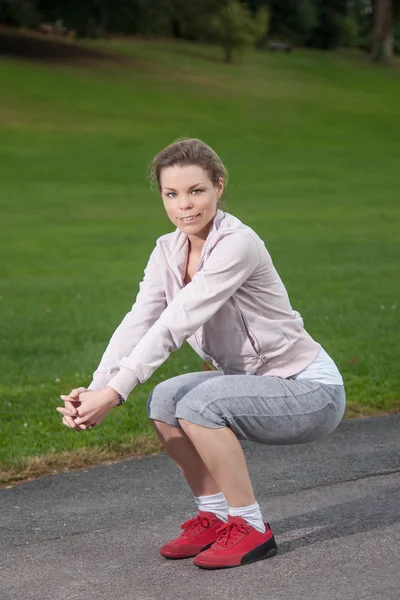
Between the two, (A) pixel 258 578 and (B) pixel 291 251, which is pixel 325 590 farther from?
(B) pixel 291 251

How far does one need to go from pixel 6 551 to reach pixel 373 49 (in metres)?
64.9

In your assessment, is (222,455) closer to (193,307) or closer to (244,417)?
(244,417)

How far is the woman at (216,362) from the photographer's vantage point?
3.94 meters

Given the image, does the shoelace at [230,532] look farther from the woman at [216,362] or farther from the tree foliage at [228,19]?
the tree foliage at [228,19]

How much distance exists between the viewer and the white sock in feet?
14.1

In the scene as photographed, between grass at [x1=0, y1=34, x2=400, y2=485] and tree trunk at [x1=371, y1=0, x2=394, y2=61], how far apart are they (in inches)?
472

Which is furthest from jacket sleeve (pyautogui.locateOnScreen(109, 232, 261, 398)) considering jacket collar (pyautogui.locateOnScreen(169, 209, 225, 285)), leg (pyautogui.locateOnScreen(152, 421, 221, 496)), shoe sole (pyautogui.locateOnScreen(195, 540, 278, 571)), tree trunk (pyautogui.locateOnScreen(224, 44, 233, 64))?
tree trunk (pyautogui.locateOnScreen(224, 44, 233, 64))

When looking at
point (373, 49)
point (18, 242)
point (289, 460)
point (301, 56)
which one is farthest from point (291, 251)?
point (373, 49)

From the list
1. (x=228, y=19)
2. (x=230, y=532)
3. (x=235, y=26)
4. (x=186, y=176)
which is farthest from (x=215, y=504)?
(x=235, y=26)

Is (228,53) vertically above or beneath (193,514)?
beneath

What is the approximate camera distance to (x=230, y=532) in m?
4.06

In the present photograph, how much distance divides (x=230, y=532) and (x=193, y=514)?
695 mm

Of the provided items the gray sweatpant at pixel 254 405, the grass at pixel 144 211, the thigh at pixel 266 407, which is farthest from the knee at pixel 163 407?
the grass at pixel 144 211

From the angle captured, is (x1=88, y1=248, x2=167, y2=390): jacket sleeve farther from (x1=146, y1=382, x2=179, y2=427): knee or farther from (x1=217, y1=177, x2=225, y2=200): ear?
(x1=217, y1=177, x2=225, y2=200): ear
